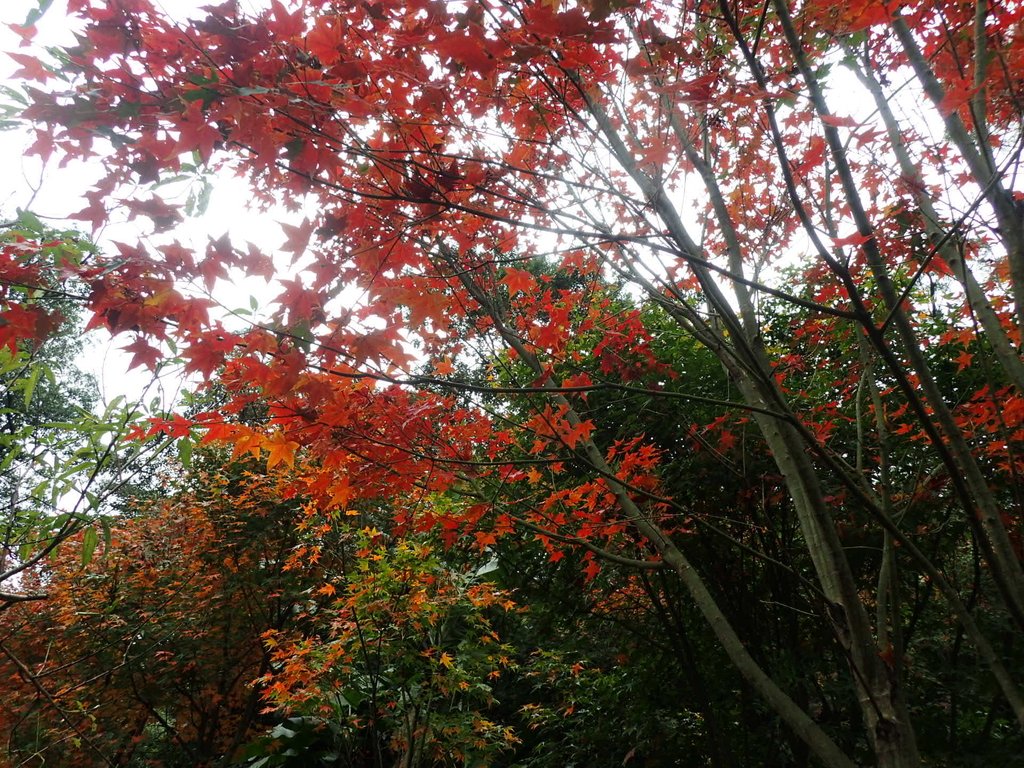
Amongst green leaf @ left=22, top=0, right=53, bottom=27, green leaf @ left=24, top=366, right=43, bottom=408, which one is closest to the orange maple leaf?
green leaf @ left=24, top=366, right=43, bottom=408

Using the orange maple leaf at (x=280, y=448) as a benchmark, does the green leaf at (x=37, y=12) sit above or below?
above

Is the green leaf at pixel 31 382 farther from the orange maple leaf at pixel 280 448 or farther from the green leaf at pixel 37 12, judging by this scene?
the green leaf at pixel 37 12

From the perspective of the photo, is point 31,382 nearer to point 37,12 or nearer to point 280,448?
point 280,448

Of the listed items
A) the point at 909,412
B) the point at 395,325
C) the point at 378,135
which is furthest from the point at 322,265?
the point at 909,412

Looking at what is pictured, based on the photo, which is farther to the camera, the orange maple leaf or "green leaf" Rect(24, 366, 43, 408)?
the orange maple leaf

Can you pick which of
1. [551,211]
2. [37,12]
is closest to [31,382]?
[37,12]

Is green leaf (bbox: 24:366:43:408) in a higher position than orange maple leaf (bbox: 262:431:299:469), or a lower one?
higher

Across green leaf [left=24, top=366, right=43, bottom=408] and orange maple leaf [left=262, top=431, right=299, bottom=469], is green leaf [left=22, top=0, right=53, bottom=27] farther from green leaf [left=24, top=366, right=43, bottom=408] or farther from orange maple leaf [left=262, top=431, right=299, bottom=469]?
orange maple leaf [left=262, top=431, right=299, bottom=469]

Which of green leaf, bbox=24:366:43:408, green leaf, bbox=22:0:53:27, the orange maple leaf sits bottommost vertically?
the orange maple leaf

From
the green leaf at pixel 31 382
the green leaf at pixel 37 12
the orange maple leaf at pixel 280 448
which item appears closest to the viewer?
the green leaf at pixel 37 12

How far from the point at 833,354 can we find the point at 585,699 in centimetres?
309

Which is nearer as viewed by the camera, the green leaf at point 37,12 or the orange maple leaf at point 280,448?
the green leaf at point 37,12

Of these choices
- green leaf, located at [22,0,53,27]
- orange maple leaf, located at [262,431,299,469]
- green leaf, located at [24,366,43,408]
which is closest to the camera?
green leaf, located at [22,0,53,27]

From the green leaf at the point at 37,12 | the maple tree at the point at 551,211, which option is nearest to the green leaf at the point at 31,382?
the maple tree at the point at 551,211
